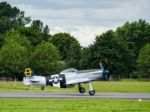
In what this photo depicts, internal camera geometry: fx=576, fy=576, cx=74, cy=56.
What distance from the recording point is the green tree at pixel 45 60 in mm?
123919

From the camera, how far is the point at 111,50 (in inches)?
5738

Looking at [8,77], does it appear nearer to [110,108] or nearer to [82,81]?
[82,81]

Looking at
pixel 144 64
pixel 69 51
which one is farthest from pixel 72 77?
pixel 69 51

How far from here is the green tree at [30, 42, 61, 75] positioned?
123919 millimetres

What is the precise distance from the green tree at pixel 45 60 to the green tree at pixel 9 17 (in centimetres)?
4854

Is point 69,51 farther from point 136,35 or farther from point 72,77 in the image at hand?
point 72,77

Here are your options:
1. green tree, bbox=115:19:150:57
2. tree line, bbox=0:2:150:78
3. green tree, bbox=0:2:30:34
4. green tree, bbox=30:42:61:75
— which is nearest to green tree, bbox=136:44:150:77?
tree line, bbox=0:2:150:78

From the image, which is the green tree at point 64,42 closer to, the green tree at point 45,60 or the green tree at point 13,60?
the green tree at point 45,60

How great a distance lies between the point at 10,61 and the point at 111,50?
34998 millimetres

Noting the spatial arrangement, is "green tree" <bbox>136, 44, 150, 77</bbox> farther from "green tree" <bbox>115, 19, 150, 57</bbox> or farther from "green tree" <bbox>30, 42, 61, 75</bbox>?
"green tree" <bbox>115, 19, 150, 57</bbox>

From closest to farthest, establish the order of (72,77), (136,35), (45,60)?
(72,77), (45,60), (136,35)

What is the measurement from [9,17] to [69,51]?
43.9m

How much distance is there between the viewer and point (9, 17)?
19050 cm

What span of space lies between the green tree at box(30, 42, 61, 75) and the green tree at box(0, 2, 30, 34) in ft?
159
